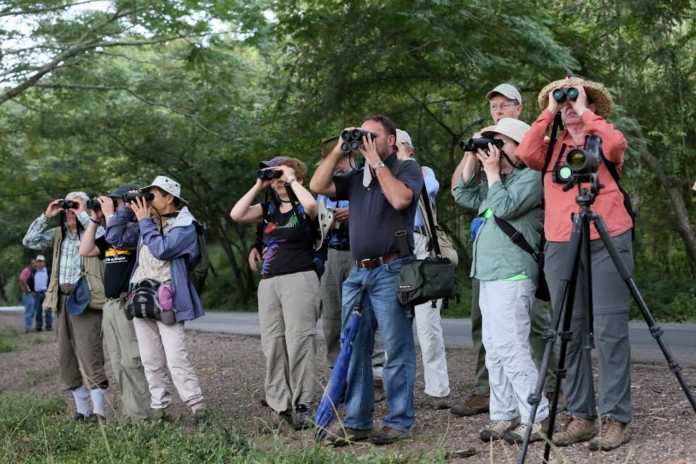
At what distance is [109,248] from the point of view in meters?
7.71

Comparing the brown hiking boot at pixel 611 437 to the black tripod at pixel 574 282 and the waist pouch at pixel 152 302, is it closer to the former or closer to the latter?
the black tripod at pixel 574 282

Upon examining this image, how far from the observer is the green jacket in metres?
5.54

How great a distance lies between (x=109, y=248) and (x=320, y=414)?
2.91m

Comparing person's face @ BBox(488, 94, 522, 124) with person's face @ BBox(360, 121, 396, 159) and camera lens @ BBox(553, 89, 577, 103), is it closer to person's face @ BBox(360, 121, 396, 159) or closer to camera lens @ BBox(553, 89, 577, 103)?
person's face @ BBox(360, 121, 396, 159)

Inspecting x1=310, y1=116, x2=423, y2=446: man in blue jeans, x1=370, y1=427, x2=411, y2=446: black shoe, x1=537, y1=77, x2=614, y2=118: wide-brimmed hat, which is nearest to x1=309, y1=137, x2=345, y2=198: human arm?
x1=310, y1=116, x2=423, y2=446: man in blue jeans

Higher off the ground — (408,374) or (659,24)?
(659,24)

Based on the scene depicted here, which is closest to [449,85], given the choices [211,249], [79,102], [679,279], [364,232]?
[679,279]

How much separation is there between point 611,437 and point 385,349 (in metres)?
1.55

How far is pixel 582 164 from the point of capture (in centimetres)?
452

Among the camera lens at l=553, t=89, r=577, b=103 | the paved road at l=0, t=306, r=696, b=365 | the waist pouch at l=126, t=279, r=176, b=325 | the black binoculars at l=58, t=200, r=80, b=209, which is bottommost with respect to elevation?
the paved road at l=0, t=306, r=696, b=365

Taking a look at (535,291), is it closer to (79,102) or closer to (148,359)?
(148,359)

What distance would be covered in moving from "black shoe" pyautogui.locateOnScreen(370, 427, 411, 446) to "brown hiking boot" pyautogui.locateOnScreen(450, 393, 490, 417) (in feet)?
2.84

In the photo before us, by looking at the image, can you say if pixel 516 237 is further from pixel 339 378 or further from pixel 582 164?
pixel 339 378

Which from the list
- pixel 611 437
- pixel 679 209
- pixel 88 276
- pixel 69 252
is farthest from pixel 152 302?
pixel 679 209
